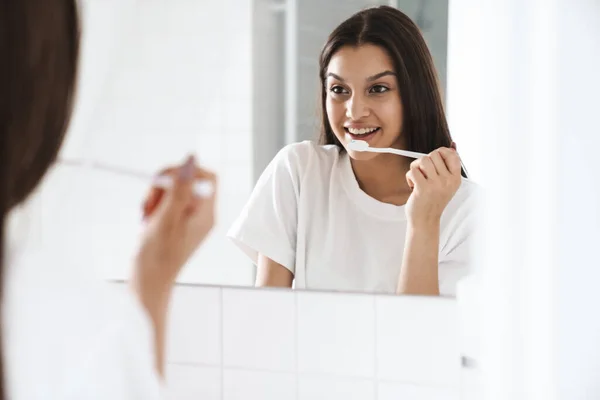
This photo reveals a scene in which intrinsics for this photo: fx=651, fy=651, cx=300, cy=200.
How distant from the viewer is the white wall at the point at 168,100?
0.93m

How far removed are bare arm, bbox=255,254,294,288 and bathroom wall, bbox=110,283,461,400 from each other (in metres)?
0.01

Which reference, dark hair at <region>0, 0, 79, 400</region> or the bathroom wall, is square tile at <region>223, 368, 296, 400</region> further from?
dark hair at <region>0, 0, 79, 400</region>

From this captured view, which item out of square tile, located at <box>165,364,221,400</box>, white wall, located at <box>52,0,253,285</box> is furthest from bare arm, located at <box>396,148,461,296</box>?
square tile, located at <box>165,364,221,400</box>

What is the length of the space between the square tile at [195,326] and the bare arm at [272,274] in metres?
0.08

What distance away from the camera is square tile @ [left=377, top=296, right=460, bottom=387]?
854 mm

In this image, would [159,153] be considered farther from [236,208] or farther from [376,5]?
[376,5]

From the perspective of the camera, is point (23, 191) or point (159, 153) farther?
point (159, 153)

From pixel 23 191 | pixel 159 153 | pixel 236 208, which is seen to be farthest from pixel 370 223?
pixel 23 191

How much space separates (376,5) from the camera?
85 centimetres

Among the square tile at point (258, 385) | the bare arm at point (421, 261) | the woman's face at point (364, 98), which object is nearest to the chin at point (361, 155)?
the woman's face at point (364, 98)

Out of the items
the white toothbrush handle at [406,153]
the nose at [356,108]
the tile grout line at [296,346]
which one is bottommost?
the tile grout line at [296,346]

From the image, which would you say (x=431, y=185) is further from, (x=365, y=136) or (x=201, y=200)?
(x=201, y=200)

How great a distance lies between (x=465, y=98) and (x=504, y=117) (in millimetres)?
364

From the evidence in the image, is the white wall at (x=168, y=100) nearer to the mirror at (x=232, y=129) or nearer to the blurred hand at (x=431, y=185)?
the mirror at (x=232, y=129)
